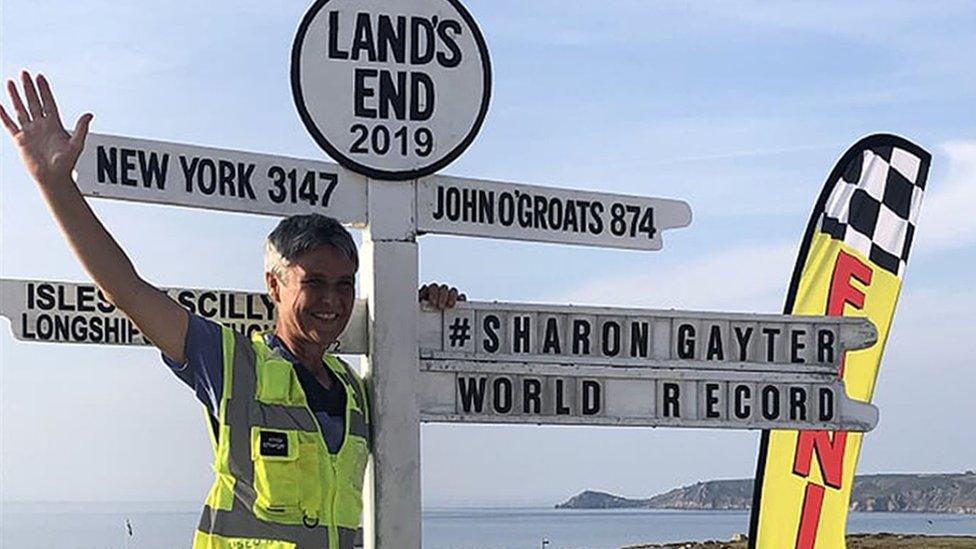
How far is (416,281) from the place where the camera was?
454 cm

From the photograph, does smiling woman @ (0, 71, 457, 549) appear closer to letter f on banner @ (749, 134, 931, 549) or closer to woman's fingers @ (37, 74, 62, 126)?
woman's fingers @ (37, 74, 62, 126)

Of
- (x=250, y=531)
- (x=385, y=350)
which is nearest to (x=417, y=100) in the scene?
(x=385, y=350)

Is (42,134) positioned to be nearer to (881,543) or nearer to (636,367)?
(636,367)

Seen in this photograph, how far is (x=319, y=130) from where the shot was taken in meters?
4.49

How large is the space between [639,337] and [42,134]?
6.50 ft

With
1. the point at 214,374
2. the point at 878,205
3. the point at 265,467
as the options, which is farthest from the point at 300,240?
the point at 878,205

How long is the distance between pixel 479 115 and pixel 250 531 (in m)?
1.49

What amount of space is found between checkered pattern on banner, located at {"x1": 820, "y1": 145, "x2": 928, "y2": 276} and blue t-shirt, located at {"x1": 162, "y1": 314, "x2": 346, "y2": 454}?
3535 millimetres

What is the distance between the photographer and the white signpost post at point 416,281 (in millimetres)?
4340

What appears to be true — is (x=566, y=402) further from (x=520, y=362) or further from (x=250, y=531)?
(x=250, y=531)

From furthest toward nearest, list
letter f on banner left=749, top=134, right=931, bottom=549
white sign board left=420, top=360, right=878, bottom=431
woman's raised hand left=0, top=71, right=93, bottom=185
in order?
letter f on banner left=749, top=134, right=931, bottom=549
white sign board left=420, top=360, right=878, bottom=431
woman's raised hand left=0, top=71, right=93, bottom=185

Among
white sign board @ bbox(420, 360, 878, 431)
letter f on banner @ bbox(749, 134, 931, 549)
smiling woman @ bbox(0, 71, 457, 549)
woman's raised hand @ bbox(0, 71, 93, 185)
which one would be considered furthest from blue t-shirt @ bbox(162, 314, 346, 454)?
letter f on banner @ bbox(749, 134, 931, 549)

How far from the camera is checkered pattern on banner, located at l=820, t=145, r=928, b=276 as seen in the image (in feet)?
22.8

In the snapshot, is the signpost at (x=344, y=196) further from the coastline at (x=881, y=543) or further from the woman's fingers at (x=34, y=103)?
the coastline at (x=881, y=543)
